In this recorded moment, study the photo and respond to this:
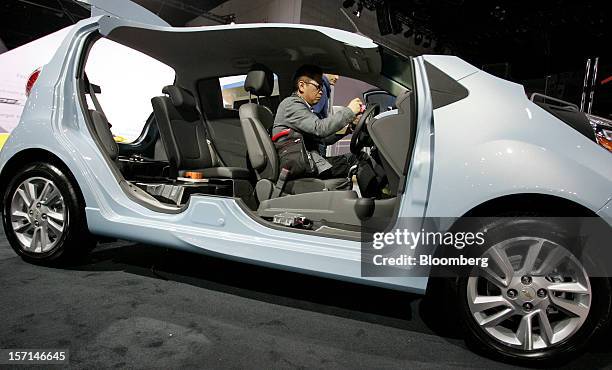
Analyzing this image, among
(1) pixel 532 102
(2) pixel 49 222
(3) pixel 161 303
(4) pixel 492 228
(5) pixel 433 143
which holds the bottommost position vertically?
(3) pixel 161 303

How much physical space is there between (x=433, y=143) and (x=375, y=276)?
0.61m

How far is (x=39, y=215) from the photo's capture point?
7.75 ft

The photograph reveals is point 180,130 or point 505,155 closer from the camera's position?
point 505,155

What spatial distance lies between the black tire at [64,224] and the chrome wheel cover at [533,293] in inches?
84.1

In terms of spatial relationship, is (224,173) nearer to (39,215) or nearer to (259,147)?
(259,147)

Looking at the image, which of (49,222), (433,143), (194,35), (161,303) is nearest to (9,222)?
(49,222)

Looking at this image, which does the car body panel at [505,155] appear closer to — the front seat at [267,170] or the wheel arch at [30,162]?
the front seat at [267,170]

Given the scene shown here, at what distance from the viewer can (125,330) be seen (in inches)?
66.1

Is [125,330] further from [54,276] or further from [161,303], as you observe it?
[54,276]

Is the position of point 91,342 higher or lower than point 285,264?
lower

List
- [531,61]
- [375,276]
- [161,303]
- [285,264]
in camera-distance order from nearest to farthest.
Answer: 1. [375,276]
2. [285,264]
3. [161,303]
4. [531,61]

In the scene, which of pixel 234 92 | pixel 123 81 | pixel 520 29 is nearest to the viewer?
pixel 234 92

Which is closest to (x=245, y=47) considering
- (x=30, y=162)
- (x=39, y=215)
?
(x=30, y=162)

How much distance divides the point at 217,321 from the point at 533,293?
133 centimetres
